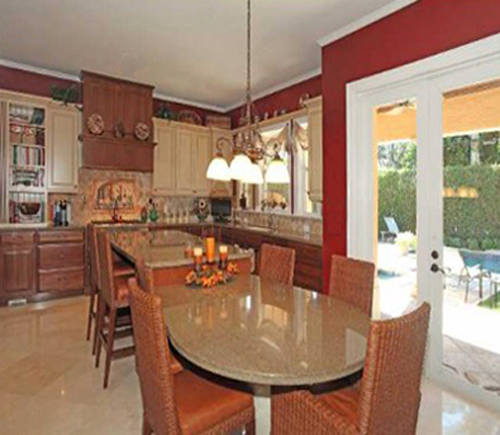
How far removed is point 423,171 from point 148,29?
301 centimetres

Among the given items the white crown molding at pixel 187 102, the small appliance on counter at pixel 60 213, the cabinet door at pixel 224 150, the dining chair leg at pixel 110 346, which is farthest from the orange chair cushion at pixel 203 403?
the white crown molding at pixel 187 102

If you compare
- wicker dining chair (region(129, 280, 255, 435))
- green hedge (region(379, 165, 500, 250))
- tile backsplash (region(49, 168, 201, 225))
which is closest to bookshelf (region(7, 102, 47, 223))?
tile backsplash (region(49, 168, 201, 225))

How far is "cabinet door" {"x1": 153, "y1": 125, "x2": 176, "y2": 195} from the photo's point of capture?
586 cm

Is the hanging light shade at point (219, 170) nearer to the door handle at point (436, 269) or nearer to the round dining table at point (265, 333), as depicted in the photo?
the round dining table at point (265, 333)

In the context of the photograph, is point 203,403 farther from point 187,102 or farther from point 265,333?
point 187,102

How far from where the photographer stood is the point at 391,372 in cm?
122

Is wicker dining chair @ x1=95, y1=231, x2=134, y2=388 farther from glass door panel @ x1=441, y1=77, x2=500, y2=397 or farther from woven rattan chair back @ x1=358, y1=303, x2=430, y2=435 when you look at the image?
glass door panel @ x1=441, y1=77, x2=500, y2=397

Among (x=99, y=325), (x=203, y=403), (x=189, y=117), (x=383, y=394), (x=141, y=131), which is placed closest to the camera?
(x=383, y=394)

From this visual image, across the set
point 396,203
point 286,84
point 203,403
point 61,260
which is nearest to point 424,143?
point 396,203

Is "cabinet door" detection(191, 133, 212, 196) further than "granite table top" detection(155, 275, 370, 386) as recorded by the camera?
Yes

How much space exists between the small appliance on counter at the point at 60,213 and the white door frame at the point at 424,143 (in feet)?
13.2

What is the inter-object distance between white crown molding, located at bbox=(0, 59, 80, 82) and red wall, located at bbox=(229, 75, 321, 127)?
9.41 ft

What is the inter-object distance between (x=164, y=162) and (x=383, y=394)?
5.32 m

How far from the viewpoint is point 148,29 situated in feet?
11.8
